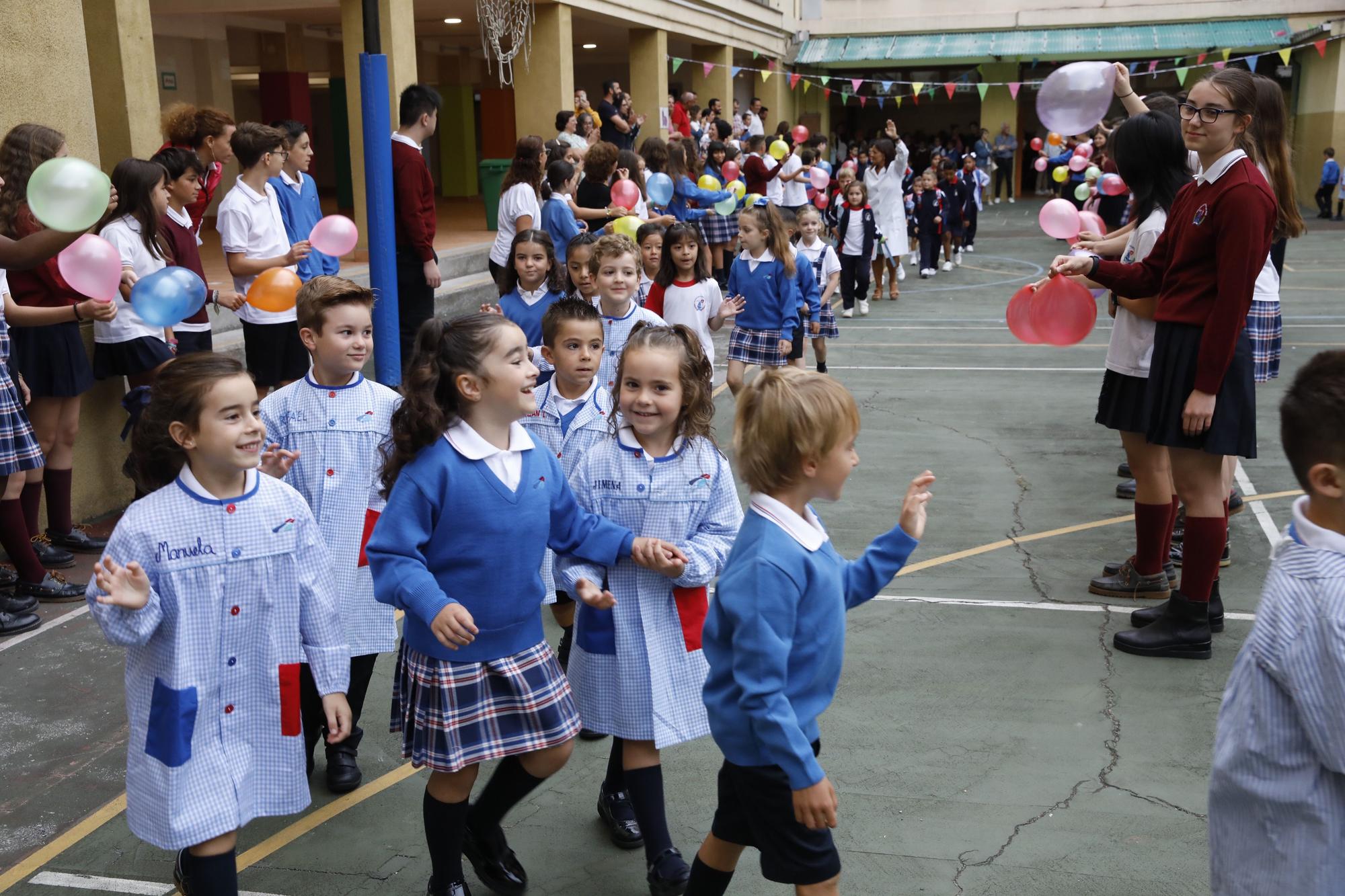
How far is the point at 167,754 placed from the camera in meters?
2.62

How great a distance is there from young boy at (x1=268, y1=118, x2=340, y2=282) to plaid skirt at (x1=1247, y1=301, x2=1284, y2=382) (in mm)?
4966

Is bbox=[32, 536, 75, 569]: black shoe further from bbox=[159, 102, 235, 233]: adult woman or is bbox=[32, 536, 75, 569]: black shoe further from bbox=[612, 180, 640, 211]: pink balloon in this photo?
bbox=[612, 180, 640, 211]: pink balloon

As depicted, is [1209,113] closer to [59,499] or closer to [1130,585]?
[1130,585]

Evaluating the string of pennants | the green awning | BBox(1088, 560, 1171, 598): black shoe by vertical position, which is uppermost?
the green awning

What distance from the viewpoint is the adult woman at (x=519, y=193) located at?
9070mm

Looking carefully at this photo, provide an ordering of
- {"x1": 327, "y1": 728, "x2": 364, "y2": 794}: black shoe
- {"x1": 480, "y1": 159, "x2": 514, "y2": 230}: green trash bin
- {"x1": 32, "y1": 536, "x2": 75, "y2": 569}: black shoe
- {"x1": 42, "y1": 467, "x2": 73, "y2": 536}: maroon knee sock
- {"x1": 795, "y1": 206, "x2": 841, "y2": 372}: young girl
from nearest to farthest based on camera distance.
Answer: {"x1": 327, "y1": 728, "x2": 364, "y2": 794}: black shoe < {"x1": 32, "y1": 536, "x2": 75, "y2": 569}: black shoe < {"x1": 42, "y1": 467, "x2": 73, "y2": 536}: maroon knee sock < {"x1": 795, "y1": 206, "x2": 841, "y2": 372}: young girl < {"x1": 480, "y1": 159, "x2": 514, "y2": 230}: green trash bin

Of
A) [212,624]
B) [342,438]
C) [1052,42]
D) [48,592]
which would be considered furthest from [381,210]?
[1052,42]

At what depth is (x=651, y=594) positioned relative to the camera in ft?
10.2

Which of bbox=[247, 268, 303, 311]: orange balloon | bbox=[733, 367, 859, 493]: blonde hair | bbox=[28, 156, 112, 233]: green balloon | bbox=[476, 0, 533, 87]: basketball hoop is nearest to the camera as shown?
bbox=[733, 367, 859, 493]: blonde hair

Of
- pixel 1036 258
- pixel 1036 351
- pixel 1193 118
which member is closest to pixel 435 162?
pixel 1036 258

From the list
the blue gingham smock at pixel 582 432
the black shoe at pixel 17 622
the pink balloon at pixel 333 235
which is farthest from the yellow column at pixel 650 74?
the blue gingham smock at pixel 582 432

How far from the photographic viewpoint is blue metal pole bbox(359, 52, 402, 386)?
603cm

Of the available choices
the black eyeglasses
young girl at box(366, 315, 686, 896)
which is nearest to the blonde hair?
young girl at box(366, 315, 686, 896)

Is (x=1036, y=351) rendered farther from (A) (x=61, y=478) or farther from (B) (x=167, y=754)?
(B) (x=167, y=754)
